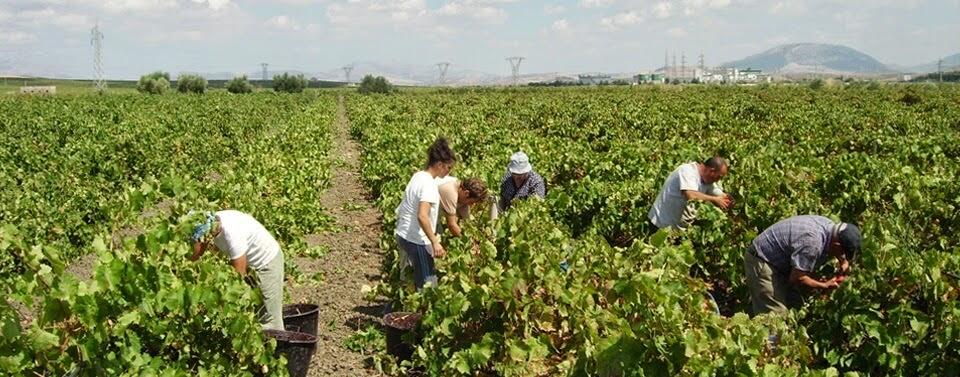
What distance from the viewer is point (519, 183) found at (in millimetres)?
8742

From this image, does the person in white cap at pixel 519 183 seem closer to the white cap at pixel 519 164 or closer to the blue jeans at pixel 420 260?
the white cap at pixel 519 164

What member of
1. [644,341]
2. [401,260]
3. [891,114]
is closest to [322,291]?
[401,260]

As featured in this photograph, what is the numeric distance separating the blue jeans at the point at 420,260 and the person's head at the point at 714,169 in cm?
257

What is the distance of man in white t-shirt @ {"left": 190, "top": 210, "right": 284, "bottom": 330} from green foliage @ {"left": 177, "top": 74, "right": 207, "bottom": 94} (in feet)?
274

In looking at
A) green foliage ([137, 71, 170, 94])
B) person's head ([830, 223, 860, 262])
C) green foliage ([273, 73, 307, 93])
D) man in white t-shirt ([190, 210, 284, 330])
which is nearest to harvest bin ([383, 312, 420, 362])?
man in white t-shirt ([190, 210, 284, 330])

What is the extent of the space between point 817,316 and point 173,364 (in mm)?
4222

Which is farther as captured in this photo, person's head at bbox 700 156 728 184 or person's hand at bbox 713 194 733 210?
person's hand at bbox 713 194 733 210

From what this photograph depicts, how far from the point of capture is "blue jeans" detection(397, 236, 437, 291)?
6.88m

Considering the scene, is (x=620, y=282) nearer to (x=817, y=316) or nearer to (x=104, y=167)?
(x=817, y=316)

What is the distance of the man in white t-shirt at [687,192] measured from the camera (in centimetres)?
756

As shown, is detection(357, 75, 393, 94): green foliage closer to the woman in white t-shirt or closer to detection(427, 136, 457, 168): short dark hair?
the woman in white t-shirt

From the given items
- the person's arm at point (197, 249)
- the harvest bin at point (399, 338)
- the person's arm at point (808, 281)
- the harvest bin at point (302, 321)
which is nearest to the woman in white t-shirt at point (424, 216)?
the harvest bin at point (399, 338)

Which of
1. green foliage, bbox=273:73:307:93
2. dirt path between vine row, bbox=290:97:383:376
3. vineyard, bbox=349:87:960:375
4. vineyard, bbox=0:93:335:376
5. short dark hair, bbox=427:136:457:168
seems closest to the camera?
vineyard, bbox=0:93:335:376

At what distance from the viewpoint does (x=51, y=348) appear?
416 centimetres
